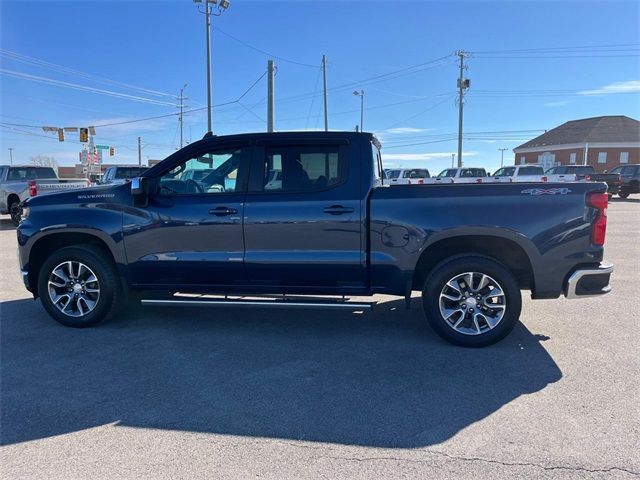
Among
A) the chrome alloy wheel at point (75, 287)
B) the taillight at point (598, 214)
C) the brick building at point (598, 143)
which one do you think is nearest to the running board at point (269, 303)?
the chrome alloy wheel at point (75, 287)

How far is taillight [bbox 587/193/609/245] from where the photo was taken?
4.29m

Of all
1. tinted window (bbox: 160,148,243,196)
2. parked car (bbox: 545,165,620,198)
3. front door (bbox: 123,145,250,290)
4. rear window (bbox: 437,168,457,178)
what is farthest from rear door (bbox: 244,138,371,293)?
rear window (bbox: 437,168,457,178)

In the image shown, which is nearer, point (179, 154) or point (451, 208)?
point (451, 208)

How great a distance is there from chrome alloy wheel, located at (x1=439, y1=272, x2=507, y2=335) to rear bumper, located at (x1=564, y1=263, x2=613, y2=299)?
60 cm

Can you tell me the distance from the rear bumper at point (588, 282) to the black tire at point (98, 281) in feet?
14.8

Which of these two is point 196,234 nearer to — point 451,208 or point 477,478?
point 451,208

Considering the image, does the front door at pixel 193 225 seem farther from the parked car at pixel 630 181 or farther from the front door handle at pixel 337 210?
the parked car at pixel 630 181

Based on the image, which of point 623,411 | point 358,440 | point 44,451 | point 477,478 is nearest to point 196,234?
point 44,451

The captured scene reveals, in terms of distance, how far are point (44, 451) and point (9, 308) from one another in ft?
12.5

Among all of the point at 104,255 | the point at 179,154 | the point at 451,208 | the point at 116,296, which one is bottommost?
the point at 116,296

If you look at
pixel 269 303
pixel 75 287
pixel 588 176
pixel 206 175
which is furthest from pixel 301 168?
pixel 588 176

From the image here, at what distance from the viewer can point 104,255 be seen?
5.22 metres

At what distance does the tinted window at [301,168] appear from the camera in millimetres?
4809

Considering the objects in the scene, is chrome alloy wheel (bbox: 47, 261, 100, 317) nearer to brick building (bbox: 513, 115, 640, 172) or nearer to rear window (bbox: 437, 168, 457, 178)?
rear window (bbox: 437, 168, 457, 178)
